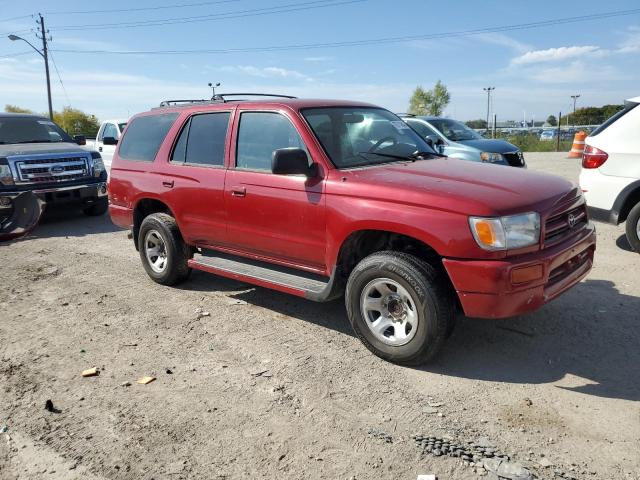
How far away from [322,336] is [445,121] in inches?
332

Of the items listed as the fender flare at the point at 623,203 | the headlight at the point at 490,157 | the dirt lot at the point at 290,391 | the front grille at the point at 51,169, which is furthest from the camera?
the headlight at the point at 490,157

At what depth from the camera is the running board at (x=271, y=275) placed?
421 centimetres

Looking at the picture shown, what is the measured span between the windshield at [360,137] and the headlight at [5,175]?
6567mm

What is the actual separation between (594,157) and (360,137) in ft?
11.5

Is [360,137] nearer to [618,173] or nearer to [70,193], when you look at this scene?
[618,173]

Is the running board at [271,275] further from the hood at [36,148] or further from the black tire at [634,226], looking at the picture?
the hood at [36,148]

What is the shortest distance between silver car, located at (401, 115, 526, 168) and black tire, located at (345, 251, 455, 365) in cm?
637

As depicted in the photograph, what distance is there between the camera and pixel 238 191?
187 inches

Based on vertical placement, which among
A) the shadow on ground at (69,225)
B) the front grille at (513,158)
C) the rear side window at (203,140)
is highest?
the rear side window at (203,140)

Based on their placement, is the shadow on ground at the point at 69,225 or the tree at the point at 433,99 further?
the tree at the point at 433,99

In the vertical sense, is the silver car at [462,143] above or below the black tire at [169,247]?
above

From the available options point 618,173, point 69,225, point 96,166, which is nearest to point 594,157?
point 618,173

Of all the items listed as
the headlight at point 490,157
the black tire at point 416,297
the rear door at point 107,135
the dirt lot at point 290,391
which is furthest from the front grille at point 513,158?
the rear door at point 107,135

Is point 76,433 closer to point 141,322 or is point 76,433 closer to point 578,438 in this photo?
point 141,322
